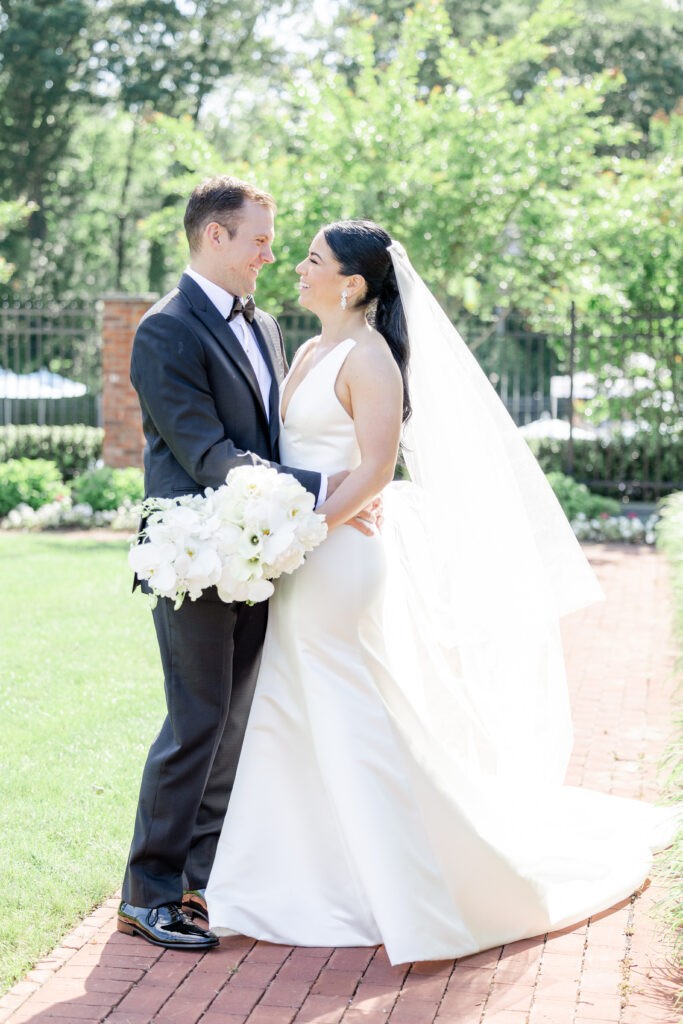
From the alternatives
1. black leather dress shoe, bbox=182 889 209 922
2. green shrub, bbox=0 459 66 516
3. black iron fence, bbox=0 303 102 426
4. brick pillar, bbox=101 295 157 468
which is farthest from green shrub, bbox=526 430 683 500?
black leather dress shoe, bbox=182 889 209 922

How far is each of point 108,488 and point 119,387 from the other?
150 centimetres

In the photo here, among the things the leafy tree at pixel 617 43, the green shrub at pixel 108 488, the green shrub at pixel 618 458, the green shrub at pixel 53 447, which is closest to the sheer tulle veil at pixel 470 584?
the green shrub at pixel 108 488

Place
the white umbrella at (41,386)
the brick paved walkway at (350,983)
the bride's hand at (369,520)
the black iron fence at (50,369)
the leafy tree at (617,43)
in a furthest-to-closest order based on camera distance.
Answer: the leafy tree at (617,43) < the white umbrella at (41,386) < the black iron fence at (50,369) < the bride's hand at (369,520) < the brick paved walkway at (350,983)

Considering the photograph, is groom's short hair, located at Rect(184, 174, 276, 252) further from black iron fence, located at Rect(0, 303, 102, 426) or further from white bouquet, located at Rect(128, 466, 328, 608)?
black iron fence, located at Rect(0, 303, 102, 426)

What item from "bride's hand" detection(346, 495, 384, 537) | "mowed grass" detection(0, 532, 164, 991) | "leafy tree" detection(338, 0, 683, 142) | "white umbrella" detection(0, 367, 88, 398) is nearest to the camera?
"bride's hand" detection(346, 495, 384, 537)

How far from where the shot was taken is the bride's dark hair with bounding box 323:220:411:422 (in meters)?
3.66

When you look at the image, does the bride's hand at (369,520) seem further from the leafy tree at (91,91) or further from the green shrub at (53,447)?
the leafy tree at (91,91)

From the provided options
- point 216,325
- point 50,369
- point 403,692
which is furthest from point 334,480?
point 50,369

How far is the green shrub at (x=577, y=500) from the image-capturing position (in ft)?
43.9

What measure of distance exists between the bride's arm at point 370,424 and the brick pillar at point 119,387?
426 inches

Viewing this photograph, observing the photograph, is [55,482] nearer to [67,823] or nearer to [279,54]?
[67,823]

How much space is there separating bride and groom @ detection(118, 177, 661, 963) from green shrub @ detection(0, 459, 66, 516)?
10075 mm

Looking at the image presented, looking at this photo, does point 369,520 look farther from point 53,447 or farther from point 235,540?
point 53,447

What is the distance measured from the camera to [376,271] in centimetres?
371
